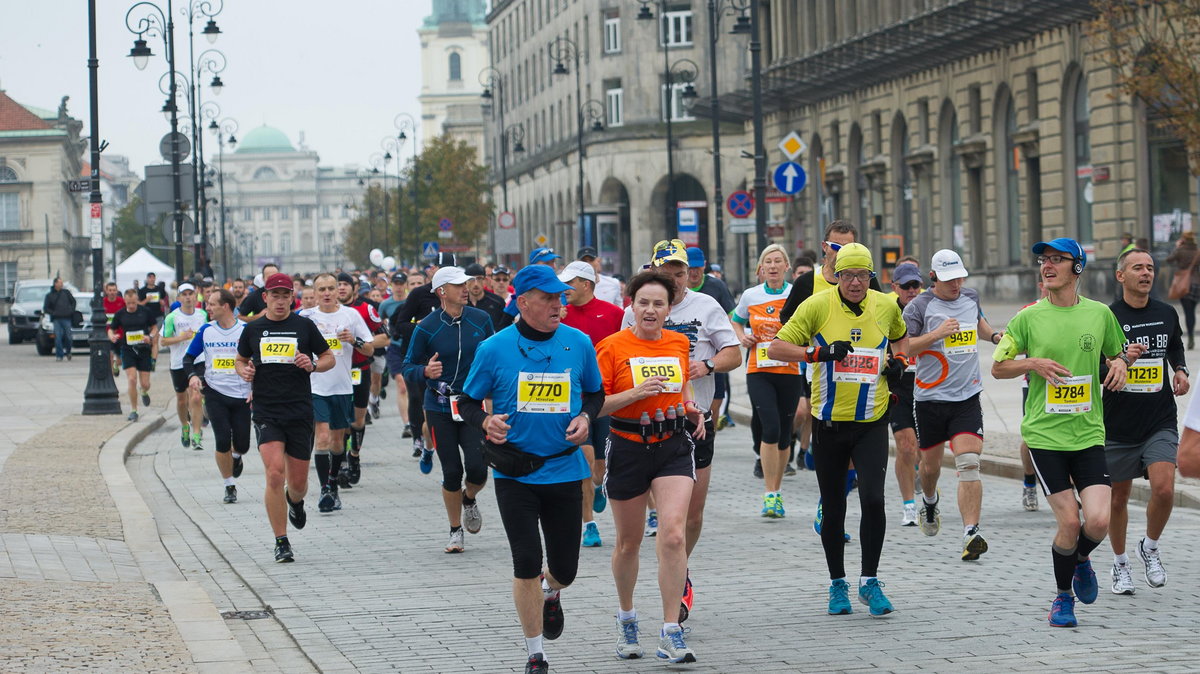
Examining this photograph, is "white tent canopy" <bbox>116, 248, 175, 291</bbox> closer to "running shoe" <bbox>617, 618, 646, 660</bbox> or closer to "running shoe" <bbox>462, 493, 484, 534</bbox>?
"running shoe" <bbox>462, 493, 484, 534</bbox>

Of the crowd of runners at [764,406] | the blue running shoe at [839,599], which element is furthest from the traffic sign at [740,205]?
the blue running shoe at [839,599]

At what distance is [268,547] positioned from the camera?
12234 mm

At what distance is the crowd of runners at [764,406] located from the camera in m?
7.66

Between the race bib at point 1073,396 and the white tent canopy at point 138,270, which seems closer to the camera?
the race bib at point 1073,396

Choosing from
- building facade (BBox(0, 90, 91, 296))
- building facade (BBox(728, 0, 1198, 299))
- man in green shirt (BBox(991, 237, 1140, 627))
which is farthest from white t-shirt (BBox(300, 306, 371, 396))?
building facade (BBox(0, 90, 91, 296))

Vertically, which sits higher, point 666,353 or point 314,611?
point 666,353

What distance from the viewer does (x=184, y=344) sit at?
67.8 ft

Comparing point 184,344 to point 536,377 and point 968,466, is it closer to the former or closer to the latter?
point 968,466

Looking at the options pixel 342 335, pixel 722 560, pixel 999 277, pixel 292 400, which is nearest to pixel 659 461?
pixel 722 560

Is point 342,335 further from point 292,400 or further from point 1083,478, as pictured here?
point 1083,478

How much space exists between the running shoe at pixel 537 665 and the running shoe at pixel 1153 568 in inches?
140

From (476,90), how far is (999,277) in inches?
6040

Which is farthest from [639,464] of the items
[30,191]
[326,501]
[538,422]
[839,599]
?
[30,191]

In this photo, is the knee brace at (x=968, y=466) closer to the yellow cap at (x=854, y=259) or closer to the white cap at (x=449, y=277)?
the yellow cap at (x=854, y=259)
